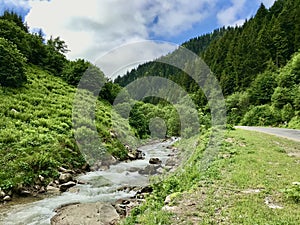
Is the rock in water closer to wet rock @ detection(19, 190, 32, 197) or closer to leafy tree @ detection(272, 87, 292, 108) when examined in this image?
wet rock @ detection(19, 190, 32, 197)

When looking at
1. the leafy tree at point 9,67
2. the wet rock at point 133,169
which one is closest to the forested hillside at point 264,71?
the wet rock at point 133,169

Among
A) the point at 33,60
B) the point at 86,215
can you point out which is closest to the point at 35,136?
the point at 86,215

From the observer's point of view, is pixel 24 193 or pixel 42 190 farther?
pixel 42 190

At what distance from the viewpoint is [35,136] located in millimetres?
15766

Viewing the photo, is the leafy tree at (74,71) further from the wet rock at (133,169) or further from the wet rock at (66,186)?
the wet rock at (66,186)

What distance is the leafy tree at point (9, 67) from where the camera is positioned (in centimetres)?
2291

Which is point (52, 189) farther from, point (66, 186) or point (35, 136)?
point (35, 136)

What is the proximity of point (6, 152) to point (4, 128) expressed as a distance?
3.19 m

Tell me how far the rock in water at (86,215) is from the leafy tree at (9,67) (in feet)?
61.1

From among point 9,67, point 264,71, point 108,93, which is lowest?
point 9,67

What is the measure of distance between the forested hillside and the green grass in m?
22.1

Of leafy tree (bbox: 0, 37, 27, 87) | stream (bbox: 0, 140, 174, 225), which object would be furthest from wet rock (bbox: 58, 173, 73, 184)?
leafy tree (bbox: 0, 37, 27, 87)

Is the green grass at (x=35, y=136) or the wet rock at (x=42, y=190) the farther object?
the green grass at (x=35, y=136)

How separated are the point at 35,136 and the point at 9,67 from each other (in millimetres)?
11570
